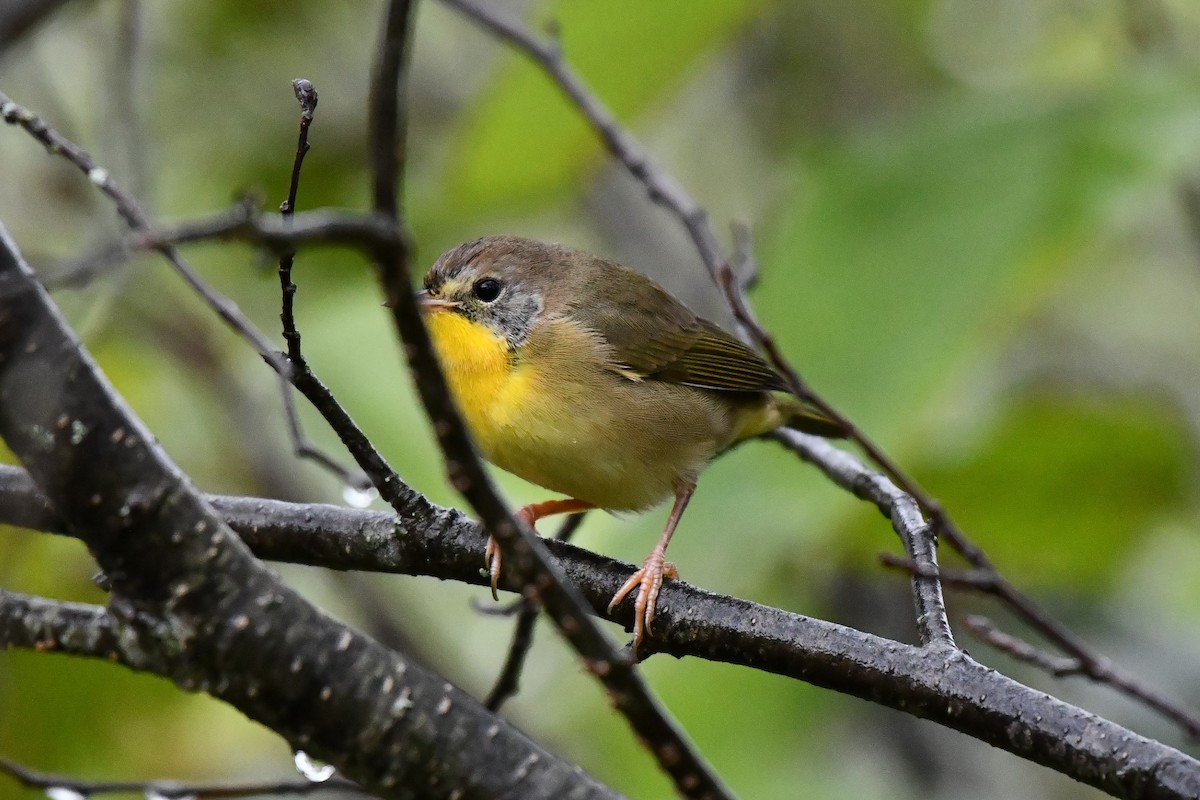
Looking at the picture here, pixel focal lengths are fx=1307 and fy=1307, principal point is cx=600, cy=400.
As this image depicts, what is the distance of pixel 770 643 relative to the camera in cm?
271

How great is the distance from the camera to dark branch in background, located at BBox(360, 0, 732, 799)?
57.9 inches

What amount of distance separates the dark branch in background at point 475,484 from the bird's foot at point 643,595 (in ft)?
3.02

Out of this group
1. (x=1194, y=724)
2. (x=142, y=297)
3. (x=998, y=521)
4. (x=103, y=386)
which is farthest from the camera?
(x=142, y=297)

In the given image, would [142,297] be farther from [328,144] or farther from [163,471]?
[163,471]

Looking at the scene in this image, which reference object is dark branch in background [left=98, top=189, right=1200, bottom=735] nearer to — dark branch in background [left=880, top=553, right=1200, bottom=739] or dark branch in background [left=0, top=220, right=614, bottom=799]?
dark branch in background [left=880, top=553, right=1200, bottom=739]

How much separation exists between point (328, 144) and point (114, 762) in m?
3.09

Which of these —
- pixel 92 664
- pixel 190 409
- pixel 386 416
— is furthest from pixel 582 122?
pixel 190 409

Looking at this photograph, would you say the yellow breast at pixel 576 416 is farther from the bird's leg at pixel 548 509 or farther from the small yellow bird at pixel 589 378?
the bird's leg at pixel 548 509

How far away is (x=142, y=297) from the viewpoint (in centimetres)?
634

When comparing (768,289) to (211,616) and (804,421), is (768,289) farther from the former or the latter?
(211,616)

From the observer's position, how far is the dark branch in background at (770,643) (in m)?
2.41

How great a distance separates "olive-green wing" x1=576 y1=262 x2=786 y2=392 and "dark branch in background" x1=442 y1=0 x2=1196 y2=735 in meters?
0.27

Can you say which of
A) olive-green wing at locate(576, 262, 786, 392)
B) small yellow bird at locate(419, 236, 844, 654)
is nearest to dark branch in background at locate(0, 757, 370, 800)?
small yellow bird at locate(419, 236, 844, 654)

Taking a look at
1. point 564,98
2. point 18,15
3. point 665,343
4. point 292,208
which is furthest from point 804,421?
point 18,15
